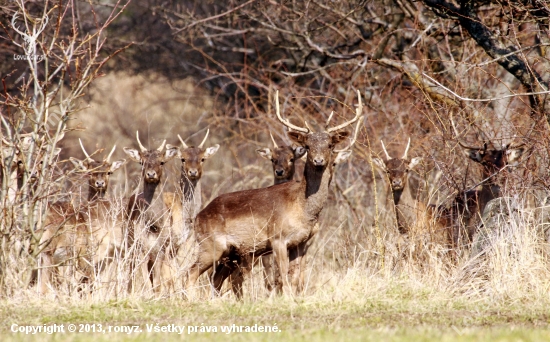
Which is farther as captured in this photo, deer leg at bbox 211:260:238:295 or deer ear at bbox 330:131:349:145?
deer leg at bbox 211:260:238:295

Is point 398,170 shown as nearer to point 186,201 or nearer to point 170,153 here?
point 186,201

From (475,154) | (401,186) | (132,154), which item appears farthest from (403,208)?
(132,154)

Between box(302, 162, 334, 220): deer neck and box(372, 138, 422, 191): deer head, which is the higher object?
box(372, 138, 422, 191): deer head

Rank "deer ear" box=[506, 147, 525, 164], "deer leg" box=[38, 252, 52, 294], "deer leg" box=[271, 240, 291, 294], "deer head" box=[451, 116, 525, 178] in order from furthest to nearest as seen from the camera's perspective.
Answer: "deer ear" box=[506, 147, 525, 164] < "deer head" box=[451, 116, 525, 178] < "deer leg" box=[271, 240, 291, 294] < "deer leg" box=[38, 252, 52, 294]

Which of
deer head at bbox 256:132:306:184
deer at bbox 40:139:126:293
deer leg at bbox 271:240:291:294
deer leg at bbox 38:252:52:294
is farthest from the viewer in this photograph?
deer head at bbox 256:132:306:184

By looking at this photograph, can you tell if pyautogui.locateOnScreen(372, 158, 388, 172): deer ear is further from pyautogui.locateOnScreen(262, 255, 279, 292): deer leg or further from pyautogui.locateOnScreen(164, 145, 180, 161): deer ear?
pyautogui.locateOnScreen(164, 145, 180, 161): deer ear

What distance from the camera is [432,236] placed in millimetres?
9875

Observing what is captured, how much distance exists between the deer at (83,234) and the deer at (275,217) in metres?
1.20

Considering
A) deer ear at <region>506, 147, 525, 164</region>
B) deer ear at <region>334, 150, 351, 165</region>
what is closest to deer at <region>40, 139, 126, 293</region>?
deer ear at <region>334, 150, 351, 165</region>

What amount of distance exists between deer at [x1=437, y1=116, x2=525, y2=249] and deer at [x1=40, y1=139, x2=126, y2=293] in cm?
407

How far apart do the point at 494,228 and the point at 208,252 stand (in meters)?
3.50

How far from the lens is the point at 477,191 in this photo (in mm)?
11312

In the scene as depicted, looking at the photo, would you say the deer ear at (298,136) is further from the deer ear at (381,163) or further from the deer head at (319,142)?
the deer ear at (381,163)

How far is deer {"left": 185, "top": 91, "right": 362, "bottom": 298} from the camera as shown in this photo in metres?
10.4
